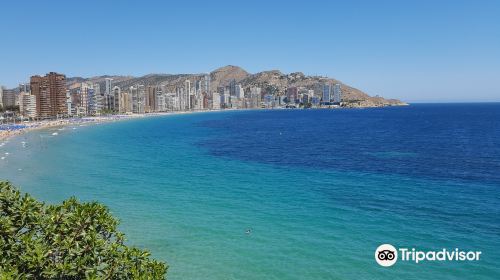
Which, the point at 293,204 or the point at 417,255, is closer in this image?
the point at 417,255

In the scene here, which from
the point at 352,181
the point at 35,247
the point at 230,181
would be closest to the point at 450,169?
the point at 352,181

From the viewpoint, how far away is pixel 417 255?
2489 cm

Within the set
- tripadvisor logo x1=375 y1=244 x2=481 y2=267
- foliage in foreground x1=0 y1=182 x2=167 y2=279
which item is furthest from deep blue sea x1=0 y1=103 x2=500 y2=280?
foliage in foreground x1=0 y1=182 x2=167 y2=279

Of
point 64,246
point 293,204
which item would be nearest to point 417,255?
point 293,204

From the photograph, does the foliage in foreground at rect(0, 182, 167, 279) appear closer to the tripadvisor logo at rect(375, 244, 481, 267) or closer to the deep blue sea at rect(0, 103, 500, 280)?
the deep blue sea at rect(0, 103, 500, 280)

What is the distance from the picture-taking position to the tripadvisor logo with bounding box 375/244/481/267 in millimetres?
24141

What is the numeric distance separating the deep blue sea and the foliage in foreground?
1122 cm

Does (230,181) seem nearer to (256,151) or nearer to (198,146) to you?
(256,151)

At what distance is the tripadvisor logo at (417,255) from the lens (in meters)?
24.1

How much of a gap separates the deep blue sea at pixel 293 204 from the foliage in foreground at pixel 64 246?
442 inches

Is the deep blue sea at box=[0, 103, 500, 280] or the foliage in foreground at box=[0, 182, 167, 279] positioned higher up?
the foliage in foreground at box=[0, 182, 167, 279]

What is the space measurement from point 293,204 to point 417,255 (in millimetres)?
13706

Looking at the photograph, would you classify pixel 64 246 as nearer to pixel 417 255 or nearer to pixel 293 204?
pixel 417 255

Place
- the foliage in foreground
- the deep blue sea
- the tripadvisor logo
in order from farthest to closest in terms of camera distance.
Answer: the deep blue sea < the tripadvisor logo < the foliage in foreground
